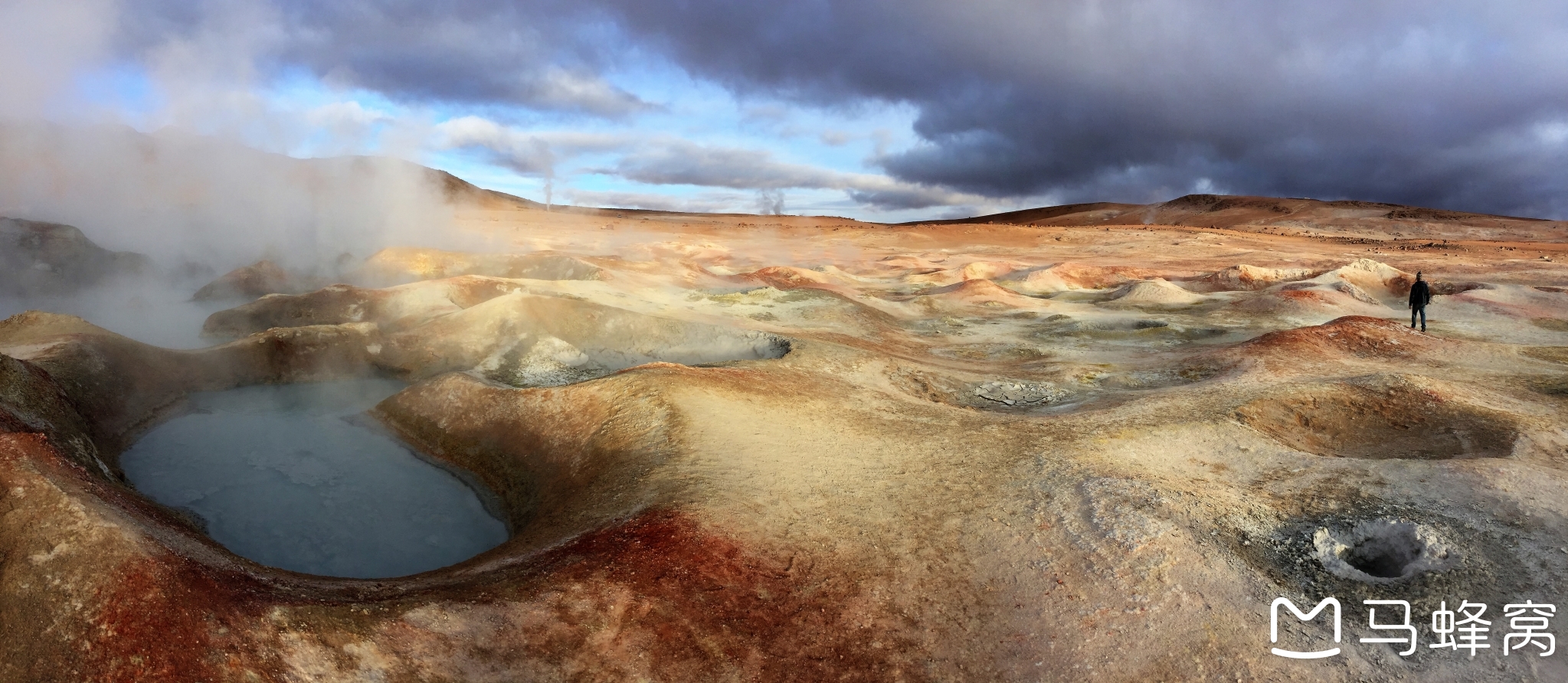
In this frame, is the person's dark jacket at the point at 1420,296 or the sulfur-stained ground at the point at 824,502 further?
the person's dark jacket at the point at 1420,296

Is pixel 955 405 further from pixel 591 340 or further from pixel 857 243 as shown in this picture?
pixel 857 243

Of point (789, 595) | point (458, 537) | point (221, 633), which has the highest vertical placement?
point (221, 633)

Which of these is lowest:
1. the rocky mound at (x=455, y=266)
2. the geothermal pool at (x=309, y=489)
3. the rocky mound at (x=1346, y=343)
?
the geothermal pool at (x=309, y=489)

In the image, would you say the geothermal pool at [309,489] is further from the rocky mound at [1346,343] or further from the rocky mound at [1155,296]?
the rocky mound at [1155,296]

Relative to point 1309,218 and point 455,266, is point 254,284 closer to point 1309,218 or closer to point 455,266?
point 455,266

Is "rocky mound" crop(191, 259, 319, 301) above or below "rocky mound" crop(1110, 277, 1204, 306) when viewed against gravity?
above

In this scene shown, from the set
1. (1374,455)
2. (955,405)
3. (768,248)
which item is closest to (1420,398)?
(1374,455)

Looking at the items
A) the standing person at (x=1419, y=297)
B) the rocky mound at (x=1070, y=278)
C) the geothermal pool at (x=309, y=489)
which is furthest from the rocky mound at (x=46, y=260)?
the standing person at (x=1419, y=297)

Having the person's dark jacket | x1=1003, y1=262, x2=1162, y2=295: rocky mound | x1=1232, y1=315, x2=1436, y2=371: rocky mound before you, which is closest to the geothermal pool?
x1=1232, y1=315, x2=1436, y2=371: rocky mound

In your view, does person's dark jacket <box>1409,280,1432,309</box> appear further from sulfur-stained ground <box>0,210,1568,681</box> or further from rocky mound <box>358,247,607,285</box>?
rocky mound <box>358,247,607,285</box>
